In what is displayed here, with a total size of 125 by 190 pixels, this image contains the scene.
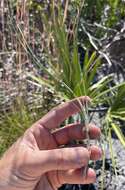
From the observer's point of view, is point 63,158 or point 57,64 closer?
point 63,158

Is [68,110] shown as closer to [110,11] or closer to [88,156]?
[88,156]

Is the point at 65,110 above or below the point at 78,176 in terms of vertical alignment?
above

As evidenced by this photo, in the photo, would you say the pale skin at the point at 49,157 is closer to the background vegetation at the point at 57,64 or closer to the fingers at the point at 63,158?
the fingers at the point at 63,158

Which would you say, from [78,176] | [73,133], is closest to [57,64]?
[73,133]

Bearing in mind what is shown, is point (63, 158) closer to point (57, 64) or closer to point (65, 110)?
point (65, 110)

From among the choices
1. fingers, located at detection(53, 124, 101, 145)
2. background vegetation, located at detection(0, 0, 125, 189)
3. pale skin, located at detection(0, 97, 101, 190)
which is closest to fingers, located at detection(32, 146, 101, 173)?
pale skin, located at detection(0, 97, 101, 190)

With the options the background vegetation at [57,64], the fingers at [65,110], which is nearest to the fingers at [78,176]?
the fingers at [65,110]
